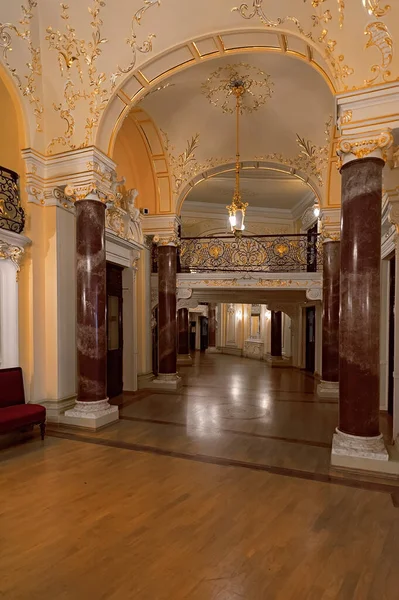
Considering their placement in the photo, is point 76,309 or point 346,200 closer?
point 346,200

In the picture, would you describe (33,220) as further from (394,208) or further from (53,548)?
(394,208)

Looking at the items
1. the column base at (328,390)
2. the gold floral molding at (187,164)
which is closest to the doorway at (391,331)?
the column base at (328,390)

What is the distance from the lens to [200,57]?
565cm

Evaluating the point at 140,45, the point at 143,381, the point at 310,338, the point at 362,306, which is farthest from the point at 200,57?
the point at 310,338

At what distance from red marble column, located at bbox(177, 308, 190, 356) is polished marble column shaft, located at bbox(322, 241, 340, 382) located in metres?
8.87

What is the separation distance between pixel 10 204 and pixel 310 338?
1107 cm

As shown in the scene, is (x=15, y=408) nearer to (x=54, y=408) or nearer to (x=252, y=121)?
(x=54, y=408)

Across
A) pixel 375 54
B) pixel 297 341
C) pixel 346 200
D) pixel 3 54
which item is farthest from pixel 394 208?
pixel 297 341

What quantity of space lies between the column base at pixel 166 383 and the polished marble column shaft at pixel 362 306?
5395 millimetres

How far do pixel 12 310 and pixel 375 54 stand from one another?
5.78 metres

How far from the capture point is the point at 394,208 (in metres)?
5.50

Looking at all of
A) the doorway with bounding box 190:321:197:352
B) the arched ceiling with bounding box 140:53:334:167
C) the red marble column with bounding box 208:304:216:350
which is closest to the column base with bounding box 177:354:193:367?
the red marble column with bounding box 208:304:216:350

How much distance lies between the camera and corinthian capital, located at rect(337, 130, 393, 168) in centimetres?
432

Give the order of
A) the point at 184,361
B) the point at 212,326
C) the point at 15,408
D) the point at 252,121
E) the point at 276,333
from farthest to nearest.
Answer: the point at 212,326
the point at 276,333
the point at 184,361
the point at 252,121
the point at 15,408
